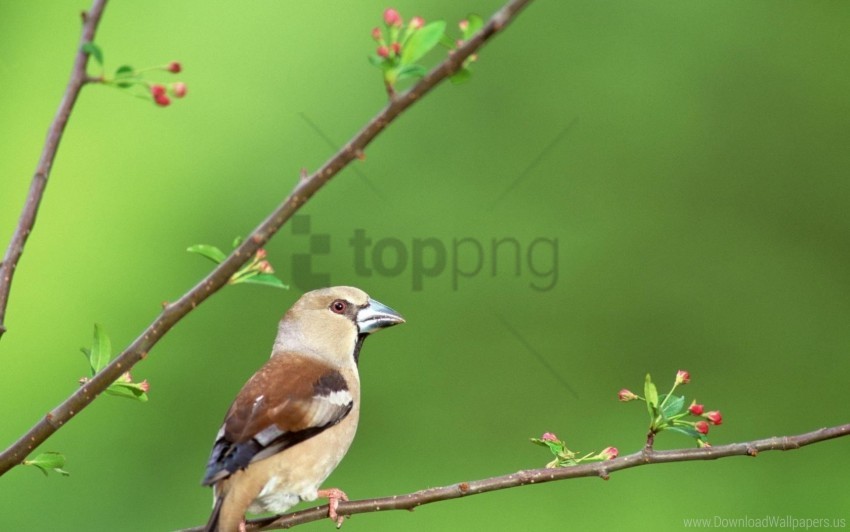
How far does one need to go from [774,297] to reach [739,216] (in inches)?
27.6

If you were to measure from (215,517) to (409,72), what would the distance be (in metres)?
1.91

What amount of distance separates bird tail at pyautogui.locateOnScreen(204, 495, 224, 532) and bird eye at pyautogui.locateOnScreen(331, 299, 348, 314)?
139 cm

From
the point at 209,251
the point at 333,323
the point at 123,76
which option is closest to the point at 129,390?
the point at 209,251

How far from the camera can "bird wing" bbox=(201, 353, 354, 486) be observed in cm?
388

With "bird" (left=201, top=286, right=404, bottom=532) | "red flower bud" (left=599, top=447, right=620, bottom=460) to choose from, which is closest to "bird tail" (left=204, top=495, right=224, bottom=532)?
"bird" (left=201, top=286, right=404, bottom=532)

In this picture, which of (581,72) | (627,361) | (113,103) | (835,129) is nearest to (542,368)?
(627,361)

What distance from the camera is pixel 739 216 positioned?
28.9 feet

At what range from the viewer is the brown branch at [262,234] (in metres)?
2.48

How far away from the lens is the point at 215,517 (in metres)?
3.85

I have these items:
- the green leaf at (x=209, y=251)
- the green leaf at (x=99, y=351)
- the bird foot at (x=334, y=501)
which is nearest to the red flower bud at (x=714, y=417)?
the bird foot at (x=334, y=501)

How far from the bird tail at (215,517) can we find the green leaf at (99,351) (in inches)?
34.0

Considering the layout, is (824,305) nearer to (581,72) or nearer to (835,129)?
(835,129)

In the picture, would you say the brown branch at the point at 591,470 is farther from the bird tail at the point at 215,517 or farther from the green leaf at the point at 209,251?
the green leaf at the point at 209,251

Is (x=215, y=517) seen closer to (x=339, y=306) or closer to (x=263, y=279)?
(x=263, y=279)
